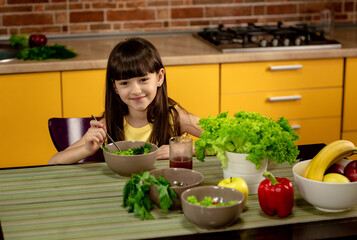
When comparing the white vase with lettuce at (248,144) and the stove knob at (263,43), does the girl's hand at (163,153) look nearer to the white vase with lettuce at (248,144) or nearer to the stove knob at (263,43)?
the white vase with lettuce at (248,144)

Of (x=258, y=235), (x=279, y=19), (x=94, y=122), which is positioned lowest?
(x=258, y=235)

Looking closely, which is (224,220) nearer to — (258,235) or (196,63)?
(258,235)

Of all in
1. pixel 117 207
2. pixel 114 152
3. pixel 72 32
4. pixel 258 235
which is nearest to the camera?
pixel 258 235

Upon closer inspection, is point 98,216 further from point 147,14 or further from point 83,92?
point 147,14

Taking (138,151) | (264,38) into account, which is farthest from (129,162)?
(264,38)

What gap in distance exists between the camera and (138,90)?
2240 mm

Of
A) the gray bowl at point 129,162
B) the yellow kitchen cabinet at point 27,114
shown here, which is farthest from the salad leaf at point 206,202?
the yellow kitchen cabinet at point 27,114

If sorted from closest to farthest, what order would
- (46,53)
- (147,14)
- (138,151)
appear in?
(138,151) → (46,53) → (147,14)

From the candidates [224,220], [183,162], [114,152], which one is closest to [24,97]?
[114,152]

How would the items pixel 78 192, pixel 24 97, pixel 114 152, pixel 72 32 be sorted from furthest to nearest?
pixel 72 32 < pixel 24 97 < pixel 114 152 < pixel 78 192

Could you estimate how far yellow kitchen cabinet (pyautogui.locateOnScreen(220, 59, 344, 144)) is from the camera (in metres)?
3.46

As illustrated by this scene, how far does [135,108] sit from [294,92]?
1499mm

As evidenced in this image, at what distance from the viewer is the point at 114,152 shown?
1.99 m

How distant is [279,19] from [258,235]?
294 cm
